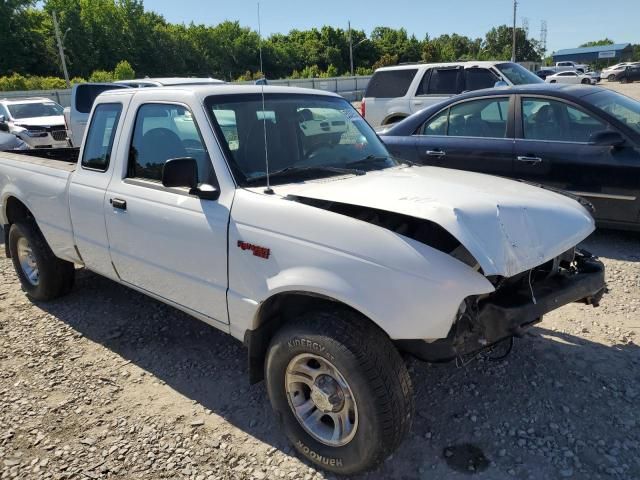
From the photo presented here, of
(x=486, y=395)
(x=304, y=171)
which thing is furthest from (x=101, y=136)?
(x=486, y=395)

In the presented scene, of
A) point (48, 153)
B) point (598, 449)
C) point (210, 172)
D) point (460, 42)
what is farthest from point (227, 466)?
point (460, 42)

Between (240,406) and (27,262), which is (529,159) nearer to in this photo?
(240,406)

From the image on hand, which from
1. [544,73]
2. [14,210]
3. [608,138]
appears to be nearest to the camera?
[14,210]

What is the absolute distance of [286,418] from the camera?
9.29ft

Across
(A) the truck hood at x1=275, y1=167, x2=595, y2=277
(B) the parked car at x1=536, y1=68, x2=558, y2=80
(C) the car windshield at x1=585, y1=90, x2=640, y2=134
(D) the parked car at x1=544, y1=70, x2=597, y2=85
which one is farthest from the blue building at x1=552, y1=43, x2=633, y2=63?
(A) the truck hood at x1=275, y1=167, x2=595, y2=277

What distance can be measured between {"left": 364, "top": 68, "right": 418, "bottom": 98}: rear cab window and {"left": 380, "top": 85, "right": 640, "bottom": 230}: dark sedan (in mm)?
4067

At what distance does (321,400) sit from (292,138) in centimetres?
171

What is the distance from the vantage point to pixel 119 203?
11.8 feet

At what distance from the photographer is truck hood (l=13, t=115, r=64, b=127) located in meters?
14.4

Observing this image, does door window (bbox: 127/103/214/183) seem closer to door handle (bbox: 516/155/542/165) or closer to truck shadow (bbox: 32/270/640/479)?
truck shadow (bbox: 32/270/640/479)

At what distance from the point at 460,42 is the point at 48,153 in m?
122

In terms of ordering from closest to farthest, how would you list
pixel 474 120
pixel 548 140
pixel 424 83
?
pixel 548 140 < pixel 474 120 < pixel 424 83

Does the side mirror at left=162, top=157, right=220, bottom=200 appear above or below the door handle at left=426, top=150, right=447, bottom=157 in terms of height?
above

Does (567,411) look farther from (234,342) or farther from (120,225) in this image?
(120,225)
